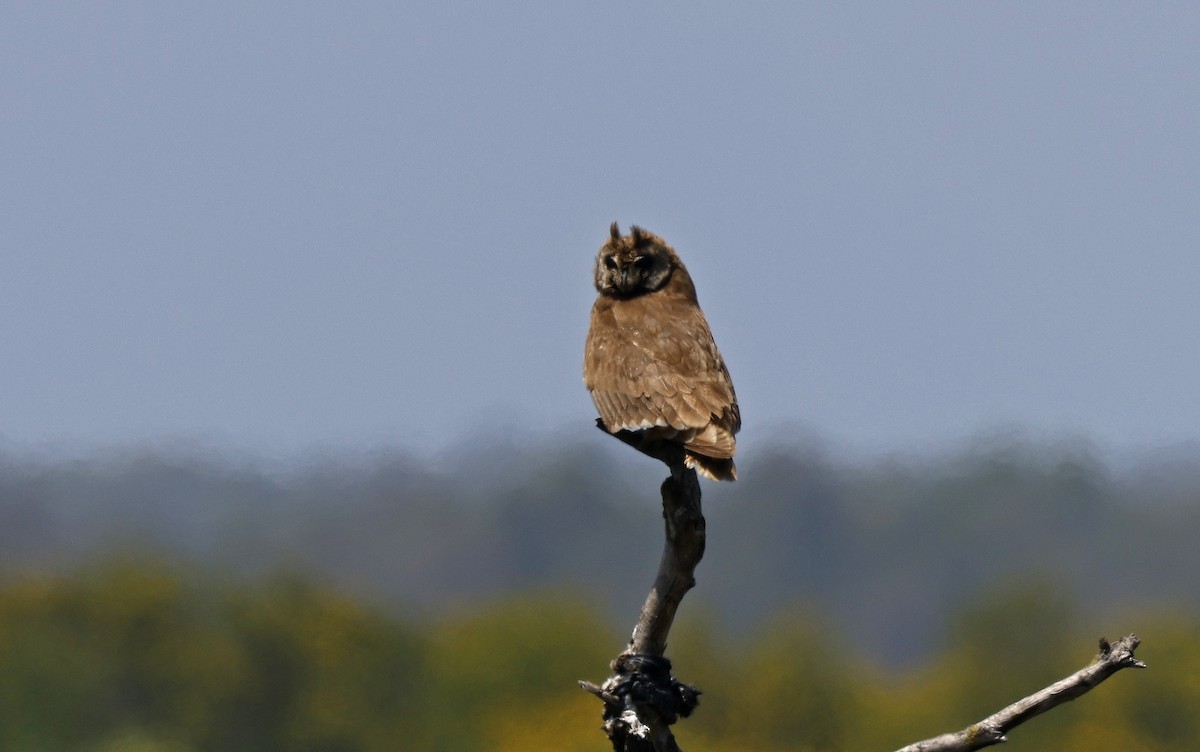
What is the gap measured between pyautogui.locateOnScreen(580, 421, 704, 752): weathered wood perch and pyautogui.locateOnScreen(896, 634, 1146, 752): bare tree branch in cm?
89

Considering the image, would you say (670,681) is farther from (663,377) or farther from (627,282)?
(627,282)

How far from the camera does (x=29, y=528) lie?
57125mm

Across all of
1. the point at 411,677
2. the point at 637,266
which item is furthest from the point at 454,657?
the point at 637,266

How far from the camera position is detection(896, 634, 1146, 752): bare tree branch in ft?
22.0

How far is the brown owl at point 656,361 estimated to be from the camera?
7.75 m

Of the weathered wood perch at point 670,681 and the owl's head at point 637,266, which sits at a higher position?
the owl's head at point 637,266

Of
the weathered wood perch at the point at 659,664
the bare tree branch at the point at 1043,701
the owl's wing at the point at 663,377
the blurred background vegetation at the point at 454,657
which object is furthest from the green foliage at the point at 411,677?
the bare tree branch at the point at 1043,701

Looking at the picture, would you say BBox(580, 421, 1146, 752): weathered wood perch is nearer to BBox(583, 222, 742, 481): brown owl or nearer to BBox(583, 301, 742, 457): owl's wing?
BBox(583, 222, 742, 481): brown owl

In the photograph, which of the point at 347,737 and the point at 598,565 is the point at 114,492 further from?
the point at 347,737

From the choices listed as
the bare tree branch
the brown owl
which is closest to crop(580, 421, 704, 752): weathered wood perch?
the brown owl

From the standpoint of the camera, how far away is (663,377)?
8273 mm

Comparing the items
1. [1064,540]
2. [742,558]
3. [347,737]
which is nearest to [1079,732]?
[347,737]

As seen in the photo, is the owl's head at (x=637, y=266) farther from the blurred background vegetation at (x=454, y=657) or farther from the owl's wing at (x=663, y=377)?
the blurred background vegetation at (x=454, y=657)

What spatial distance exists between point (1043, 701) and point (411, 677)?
1451 inches
